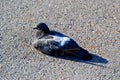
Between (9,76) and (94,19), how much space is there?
1.82 m

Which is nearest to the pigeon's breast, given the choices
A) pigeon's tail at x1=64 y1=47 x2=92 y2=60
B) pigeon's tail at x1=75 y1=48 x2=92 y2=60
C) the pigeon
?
the pigeon

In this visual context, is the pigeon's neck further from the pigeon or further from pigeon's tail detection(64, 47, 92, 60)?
pigeon's tail detection(64, 47, 92, 60)

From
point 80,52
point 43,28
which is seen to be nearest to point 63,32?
point 43,28

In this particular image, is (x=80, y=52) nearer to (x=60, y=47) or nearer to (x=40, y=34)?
(x=60, y=47)

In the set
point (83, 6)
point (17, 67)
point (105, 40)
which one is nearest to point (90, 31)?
point (105, 40)

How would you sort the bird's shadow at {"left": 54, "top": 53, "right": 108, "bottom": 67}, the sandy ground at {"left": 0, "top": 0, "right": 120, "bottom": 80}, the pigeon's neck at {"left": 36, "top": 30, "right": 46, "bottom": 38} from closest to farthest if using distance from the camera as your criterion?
the sandy ground at {"left": 0, "top": 0, "right": 120, "bottom": 80}
the bird's shadow at {"left": 54, "top": 53, "right": 108, "bottom": 67}
the pigeon's neck at {"left": 36, "top": 30, "right": 46, "bottom": 38}

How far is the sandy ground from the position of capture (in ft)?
16.0

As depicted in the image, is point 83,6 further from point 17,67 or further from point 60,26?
point 17,67

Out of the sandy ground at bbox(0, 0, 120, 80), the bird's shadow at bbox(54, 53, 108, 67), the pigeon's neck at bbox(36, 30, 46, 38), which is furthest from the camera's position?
the pigeon's neck at bbox(36, 30, 46, 38)

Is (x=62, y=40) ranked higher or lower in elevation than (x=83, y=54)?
higher

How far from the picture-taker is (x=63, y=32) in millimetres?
5664

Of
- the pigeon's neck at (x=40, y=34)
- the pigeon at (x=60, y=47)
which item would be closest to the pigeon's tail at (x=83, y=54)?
the pigeon at (x=60, y=47)

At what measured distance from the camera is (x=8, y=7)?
6.39 meters

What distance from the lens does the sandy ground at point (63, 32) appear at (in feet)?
16.0
